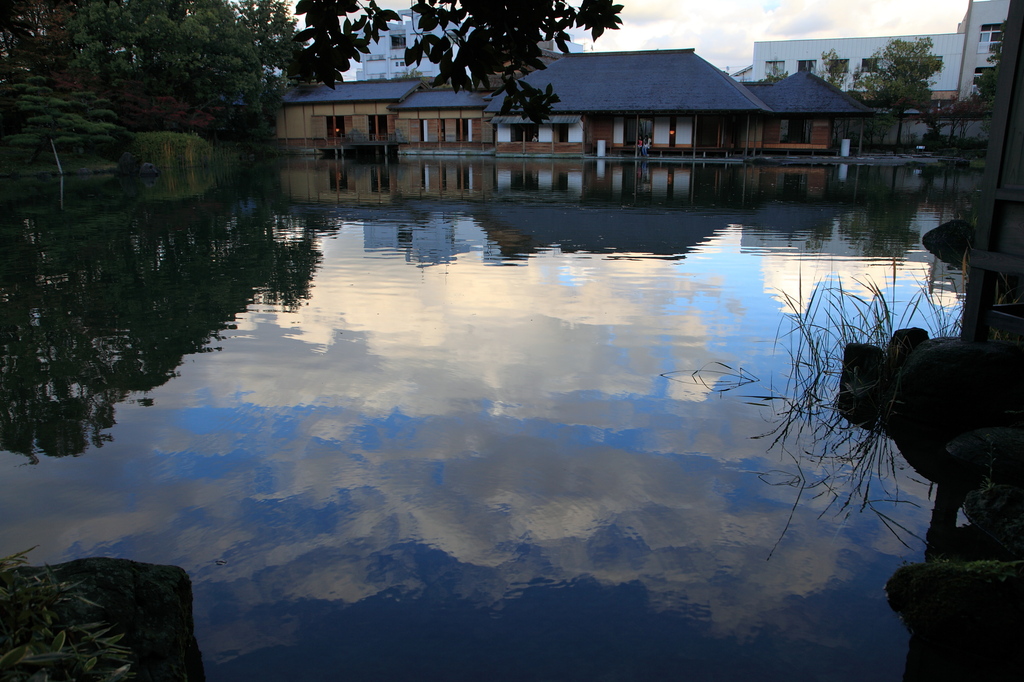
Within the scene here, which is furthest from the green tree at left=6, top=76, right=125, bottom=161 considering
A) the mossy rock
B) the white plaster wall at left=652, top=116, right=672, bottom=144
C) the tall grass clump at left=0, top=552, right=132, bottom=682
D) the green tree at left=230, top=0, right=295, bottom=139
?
the mossy rock

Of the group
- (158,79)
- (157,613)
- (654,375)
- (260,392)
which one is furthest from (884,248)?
(158,79)

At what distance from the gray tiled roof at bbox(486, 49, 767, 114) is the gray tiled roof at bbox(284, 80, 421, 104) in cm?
726

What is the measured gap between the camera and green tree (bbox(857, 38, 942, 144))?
1650 inches

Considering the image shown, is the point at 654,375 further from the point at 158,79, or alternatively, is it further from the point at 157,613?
the point at 158,79

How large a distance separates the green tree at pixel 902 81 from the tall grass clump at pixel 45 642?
46732 millimetres

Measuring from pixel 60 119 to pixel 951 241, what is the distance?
28587 millimetres

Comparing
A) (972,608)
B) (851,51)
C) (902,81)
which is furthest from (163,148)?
(851,51)

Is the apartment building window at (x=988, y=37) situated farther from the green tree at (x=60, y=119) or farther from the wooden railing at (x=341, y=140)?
the green tree at (x=60, y=119)

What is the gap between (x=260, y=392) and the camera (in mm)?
5719

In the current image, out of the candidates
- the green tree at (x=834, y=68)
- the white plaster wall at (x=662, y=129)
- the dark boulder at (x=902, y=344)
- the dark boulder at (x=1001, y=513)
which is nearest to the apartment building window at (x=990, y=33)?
the green tree at (x=834, y=68)

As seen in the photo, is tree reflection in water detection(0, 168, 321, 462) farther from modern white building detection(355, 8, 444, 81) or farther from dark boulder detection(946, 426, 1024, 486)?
modern white building detection(355, 8, 444, 81)

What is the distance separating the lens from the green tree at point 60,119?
27.8 metres

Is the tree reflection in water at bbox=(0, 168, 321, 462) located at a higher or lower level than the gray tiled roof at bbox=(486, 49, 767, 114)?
lower

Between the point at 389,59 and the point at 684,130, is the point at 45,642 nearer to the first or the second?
the point at 684,130
